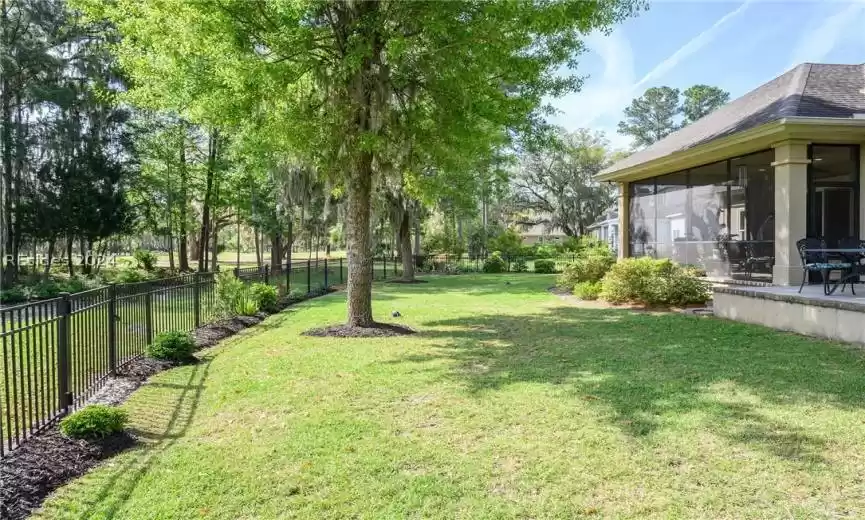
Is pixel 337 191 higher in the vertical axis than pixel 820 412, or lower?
higher

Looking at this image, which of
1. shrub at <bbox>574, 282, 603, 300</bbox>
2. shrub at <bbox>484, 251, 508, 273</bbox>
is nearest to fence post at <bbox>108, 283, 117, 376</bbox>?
shrub at <bbox>574, 282, 603, 300</bbox>

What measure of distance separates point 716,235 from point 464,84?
25.2ft

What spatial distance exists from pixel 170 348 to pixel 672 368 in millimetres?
5902

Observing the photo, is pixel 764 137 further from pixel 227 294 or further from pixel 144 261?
pixel 144 261

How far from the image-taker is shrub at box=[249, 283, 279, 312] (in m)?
11.6

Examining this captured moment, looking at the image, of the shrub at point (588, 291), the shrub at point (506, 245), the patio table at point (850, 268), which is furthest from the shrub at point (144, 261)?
the patio table at point (850, 268)

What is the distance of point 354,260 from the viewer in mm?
9141

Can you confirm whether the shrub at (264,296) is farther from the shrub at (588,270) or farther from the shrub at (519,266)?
the shrub at (519,266)

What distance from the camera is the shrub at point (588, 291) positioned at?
42.5ft

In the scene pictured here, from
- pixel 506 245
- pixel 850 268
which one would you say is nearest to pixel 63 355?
pixel 850 268

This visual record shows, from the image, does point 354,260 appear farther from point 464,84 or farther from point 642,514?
point 642,514

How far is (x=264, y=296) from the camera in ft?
39.2

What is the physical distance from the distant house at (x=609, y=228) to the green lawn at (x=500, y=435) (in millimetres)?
27825

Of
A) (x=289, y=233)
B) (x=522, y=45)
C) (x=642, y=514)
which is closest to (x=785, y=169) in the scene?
(x=522, y=45)
